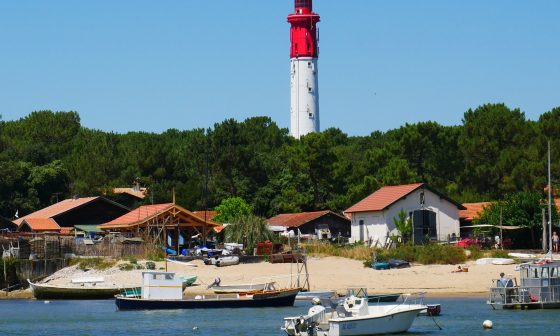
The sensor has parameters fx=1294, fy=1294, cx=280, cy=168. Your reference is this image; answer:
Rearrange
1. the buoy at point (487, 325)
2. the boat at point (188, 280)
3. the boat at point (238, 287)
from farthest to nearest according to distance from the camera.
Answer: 1. the boat at point (188, 280)
2. the boat at point (238, 287)
3. the buoy at point (487, 325)

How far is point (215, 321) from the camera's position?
53531 mm

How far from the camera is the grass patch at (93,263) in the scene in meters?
71.7

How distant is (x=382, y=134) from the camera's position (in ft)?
478

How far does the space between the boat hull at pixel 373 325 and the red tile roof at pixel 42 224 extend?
47343mm

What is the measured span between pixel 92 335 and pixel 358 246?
2830 cm

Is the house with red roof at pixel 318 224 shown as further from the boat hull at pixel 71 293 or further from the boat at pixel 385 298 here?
the boat at pixel 385 298

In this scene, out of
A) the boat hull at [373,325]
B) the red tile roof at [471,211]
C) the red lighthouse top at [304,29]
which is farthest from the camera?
the red lighthouse top at [304,29]

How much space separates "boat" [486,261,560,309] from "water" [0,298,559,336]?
2.27 ft

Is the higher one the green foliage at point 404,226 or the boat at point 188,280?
the green foliage at point 404,226

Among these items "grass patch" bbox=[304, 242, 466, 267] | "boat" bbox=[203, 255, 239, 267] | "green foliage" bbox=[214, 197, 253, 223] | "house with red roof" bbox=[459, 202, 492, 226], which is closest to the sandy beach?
"boat" bbox=[203, 255, 239, 267]

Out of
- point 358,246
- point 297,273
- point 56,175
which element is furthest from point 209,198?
point 297,273

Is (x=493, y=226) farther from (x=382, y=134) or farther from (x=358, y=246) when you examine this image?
(x=382, y=134)

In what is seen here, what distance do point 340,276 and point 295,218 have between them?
23861 mm

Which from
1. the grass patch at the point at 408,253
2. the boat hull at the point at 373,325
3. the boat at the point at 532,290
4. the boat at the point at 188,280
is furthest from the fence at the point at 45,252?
the boat hull at the point at 373,325
